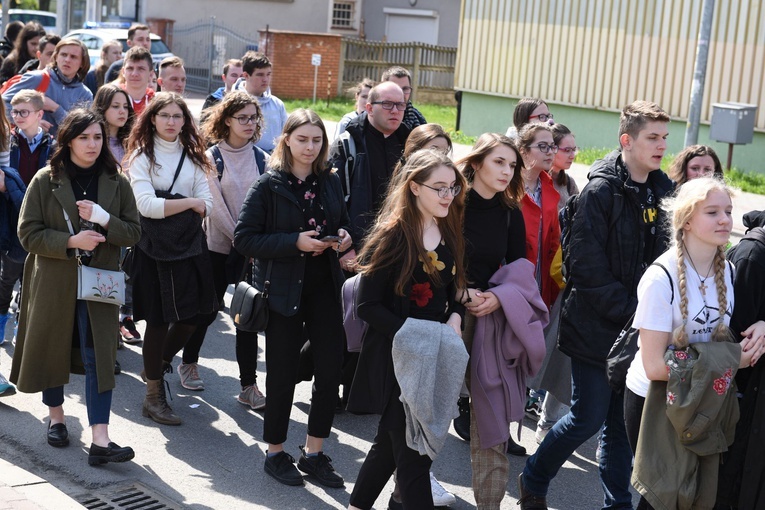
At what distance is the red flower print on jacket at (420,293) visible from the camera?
14.7 feet

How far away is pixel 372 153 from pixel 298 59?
2174 centimetres

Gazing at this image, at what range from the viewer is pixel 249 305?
5.37m

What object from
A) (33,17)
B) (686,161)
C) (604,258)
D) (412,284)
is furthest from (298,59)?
(412,284)

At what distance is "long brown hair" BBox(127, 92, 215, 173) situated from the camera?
6.21 metres

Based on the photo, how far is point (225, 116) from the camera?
6.48 meters

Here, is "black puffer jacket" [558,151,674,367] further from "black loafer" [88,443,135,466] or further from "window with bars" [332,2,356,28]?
"window with bars" [332,2,356,28]

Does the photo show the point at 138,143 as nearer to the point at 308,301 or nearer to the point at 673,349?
the point at 308,301

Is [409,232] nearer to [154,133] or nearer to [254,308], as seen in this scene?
[254,308]

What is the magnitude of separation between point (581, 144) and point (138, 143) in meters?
13.8

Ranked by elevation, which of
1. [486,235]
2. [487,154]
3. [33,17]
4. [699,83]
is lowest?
[486,235]

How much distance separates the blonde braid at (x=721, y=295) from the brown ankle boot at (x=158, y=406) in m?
3.42

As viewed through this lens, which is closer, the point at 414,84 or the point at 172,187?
the point at 172,187

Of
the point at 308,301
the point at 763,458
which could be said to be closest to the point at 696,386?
the point at 763,458

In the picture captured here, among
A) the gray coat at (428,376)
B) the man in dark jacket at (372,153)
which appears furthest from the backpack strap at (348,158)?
the gray coat at (428,376)
